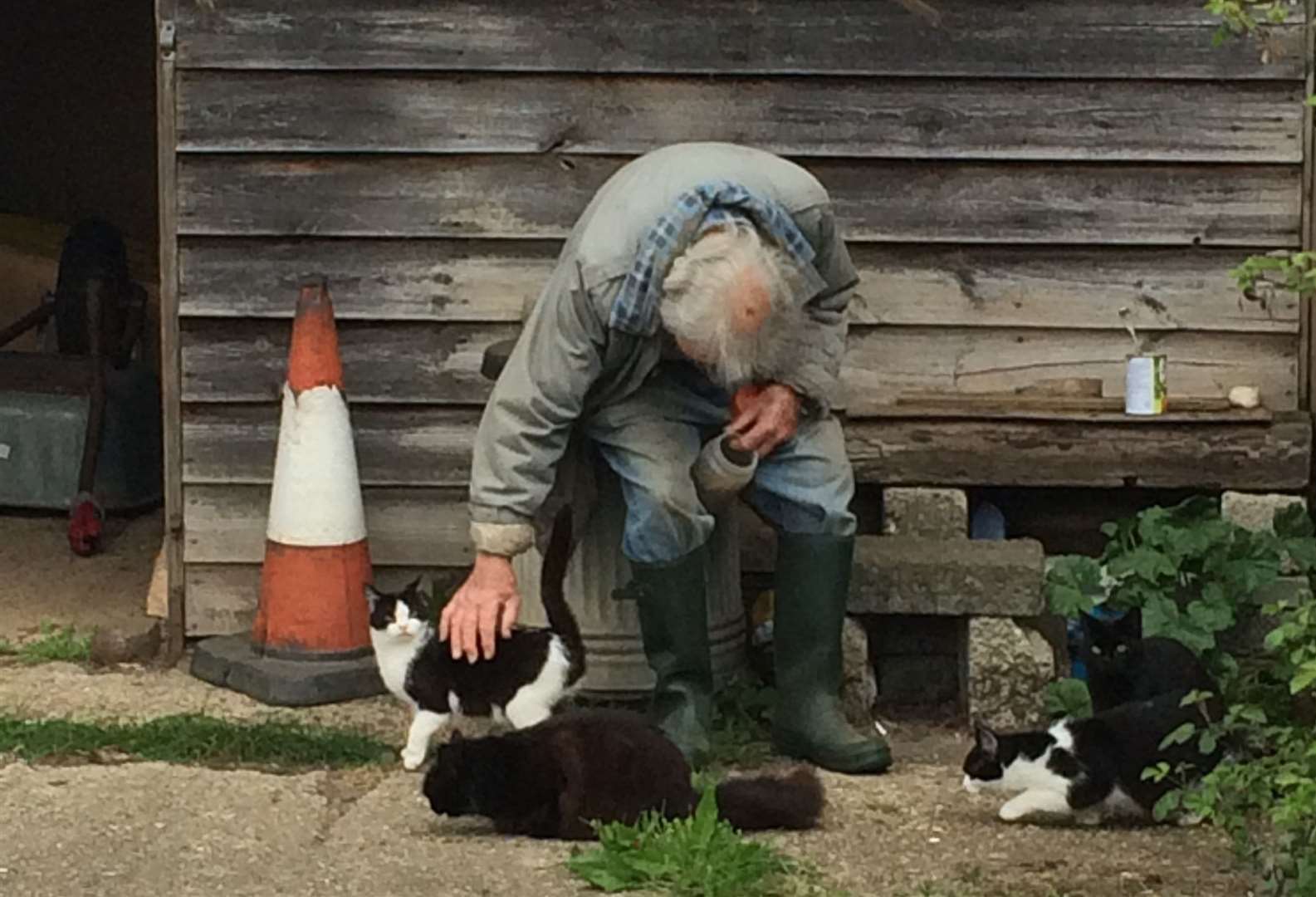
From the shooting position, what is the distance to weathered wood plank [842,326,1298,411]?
6.12 meters

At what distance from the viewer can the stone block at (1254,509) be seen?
19.4ft

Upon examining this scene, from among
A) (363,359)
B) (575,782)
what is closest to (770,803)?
(575,782)

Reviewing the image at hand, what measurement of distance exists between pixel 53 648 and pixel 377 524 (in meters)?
0.95

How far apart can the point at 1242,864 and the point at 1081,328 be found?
206 centimetres

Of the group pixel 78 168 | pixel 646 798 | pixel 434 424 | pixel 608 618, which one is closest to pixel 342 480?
pixel 434 424

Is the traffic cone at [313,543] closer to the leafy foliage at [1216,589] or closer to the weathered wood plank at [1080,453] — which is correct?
the weathered wood plank at [1080,453]

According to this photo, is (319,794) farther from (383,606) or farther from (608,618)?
(608,618)

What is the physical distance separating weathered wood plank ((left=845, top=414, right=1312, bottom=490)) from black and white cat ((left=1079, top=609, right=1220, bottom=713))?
635 mm

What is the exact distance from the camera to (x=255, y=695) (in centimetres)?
578

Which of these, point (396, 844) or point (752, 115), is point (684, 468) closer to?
point (396, 844)

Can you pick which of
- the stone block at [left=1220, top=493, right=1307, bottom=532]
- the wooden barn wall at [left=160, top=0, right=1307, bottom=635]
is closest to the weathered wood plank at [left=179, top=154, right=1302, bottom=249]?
the wooden barn wall at [left=160, top=0, right=1307, bottom=635]

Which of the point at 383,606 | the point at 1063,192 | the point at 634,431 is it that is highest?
the point at 1063,192

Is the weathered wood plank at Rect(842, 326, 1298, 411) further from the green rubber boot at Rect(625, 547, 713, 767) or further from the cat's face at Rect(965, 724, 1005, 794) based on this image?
the cat's face at Rect(965, 724, 1005, 794)

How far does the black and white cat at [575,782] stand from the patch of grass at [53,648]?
1.95 meters
